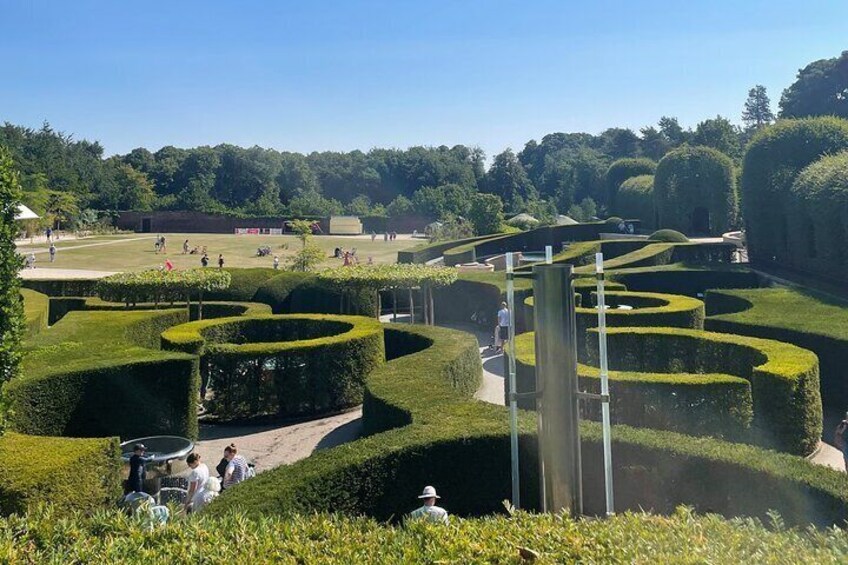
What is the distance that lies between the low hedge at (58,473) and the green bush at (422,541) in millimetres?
2976

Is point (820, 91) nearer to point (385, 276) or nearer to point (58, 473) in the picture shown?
point (385, 276)

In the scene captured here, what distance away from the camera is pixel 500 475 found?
7.25 meters

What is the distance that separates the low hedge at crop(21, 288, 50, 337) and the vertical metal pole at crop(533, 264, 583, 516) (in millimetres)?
15382

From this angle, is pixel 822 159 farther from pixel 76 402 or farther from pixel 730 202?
pixel 76 402

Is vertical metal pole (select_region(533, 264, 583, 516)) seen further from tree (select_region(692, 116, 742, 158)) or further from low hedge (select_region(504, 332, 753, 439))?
tree (select_region(692, 116, 742, 158))

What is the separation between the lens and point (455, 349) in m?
12.9

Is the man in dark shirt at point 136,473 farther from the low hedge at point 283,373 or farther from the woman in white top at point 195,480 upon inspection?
the low hedge at point 283,373

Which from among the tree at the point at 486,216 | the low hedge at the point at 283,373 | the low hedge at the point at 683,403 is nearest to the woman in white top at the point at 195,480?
the low hedge at the point at 683,403

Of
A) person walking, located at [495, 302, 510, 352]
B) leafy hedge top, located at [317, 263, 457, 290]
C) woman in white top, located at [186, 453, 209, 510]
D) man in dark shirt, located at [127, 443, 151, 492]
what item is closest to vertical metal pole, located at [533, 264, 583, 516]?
woman in white top, located at [186, 453, 209, 510]

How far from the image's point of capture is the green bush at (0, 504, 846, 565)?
3.44 metres

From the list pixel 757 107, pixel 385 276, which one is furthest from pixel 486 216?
pixel 757 107

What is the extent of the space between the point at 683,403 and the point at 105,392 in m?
9.23

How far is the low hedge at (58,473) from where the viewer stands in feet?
22.1

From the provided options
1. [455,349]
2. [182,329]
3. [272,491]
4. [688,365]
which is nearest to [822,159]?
[688,365]
